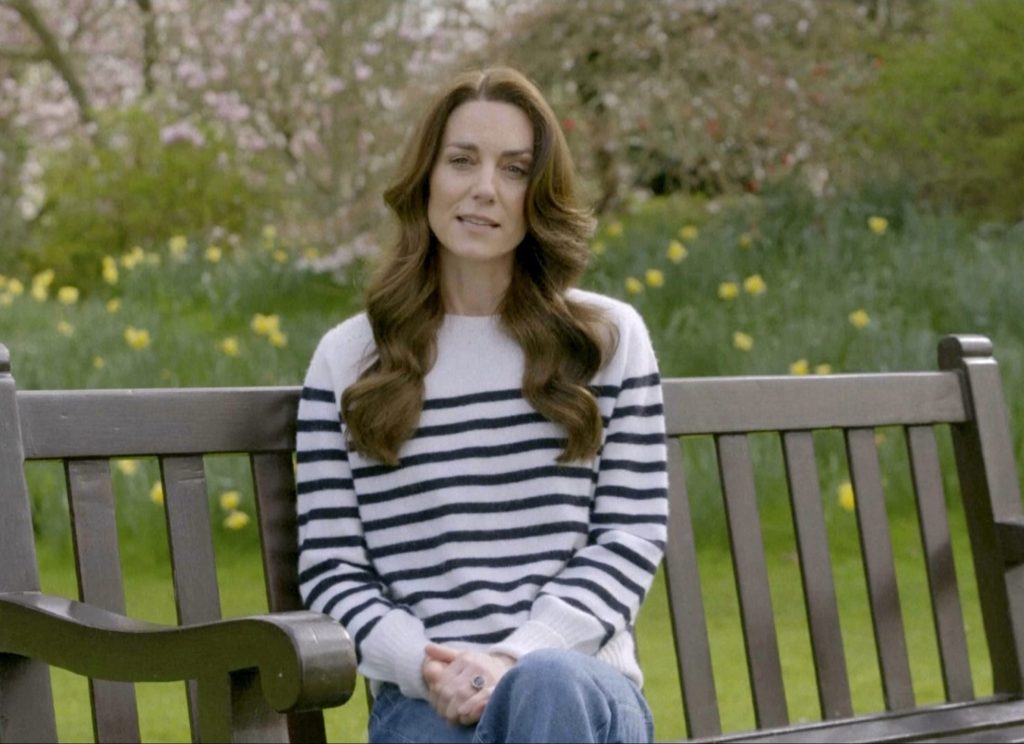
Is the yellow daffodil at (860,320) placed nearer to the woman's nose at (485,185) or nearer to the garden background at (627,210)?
the garden background at (627,210)

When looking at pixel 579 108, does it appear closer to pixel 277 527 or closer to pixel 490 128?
pixel 490 128

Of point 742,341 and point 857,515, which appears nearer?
point 857,515

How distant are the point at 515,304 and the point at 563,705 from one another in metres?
0.67

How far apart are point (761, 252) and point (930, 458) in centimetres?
343

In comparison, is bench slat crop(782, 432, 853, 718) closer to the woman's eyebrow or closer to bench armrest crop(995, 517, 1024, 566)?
bench armrest crop(995, 517, 1024, 566)

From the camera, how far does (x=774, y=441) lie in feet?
14.7

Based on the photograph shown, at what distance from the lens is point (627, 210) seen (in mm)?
7562

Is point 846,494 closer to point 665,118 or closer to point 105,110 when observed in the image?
point 665,118

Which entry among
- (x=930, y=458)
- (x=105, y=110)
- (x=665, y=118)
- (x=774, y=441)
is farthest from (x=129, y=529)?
(x=105, y=110)

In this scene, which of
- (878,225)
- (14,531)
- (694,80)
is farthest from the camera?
(694,80)

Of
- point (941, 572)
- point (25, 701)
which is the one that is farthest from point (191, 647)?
point (941, 572)

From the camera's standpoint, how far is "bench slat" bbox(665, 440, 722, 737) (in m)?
2.46

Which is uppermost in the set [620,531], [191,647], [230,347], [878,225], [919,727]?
[878,225]

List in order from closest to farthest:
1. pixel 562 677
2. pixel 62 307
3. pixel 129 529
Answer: pixel 562 677
pixel 129 529
pixel 62 307
